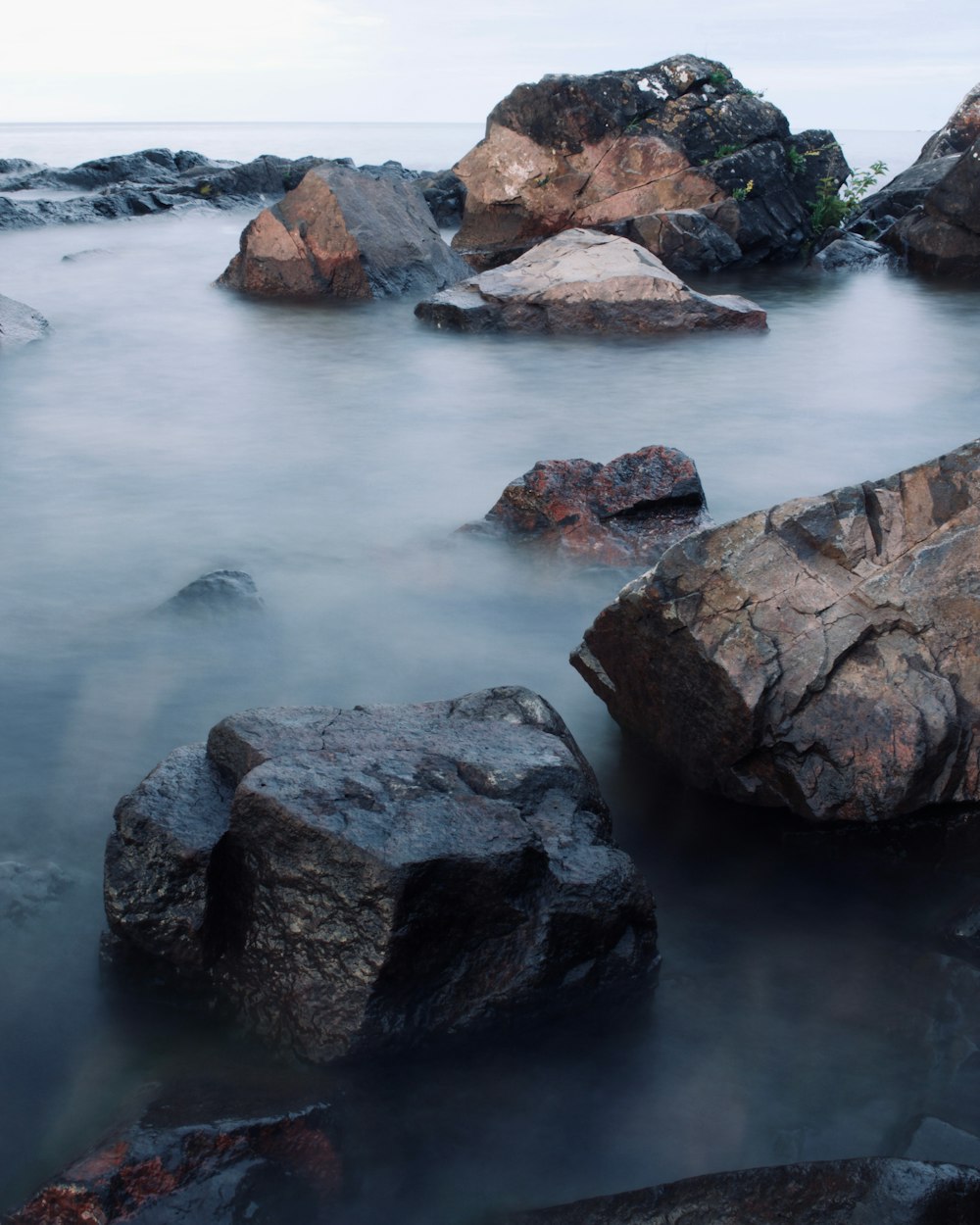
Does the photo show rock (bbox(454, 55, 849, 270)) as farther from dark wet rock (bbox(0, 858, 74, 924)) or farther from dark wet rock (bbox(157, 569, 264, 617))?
dark wet rock (bbox(0, 858, 74, 924))

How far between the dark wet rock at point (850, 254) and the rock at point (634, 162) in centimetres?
51

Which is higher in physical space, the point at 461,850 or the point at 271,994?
the point at 461,850

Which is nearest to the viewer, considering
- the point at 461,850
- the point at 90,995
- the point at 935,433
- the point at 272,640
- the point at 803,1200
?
the point at 803,1200

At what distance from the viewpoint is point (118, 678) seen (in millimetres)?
4996

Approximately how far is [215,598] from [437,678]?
1313 mm

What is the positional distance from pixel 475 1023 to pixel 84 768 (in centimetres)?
201

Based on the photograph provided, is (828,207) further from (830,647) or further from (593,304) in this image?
(830,647)

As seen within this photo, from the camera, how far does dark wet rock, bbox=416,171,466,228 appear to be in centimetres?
2270

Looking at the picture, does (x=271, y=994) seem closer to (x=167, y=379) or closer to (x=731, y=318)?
(x=167, y=379)

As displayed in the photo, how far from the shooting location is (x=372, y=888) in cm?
291

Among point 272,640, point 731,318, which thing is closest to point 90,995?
point 272,640

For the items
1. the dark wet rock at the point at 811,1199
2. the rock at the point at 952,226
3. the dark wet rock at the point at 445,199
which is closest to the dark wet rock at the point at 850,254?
the rock at the point at 952,226

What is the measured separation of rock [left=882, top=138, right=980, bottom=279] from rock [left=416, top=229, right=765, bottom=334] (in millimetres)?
5405

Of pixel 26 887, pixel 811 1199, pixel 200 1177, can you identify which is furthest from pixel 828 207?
pixel 200 1177
